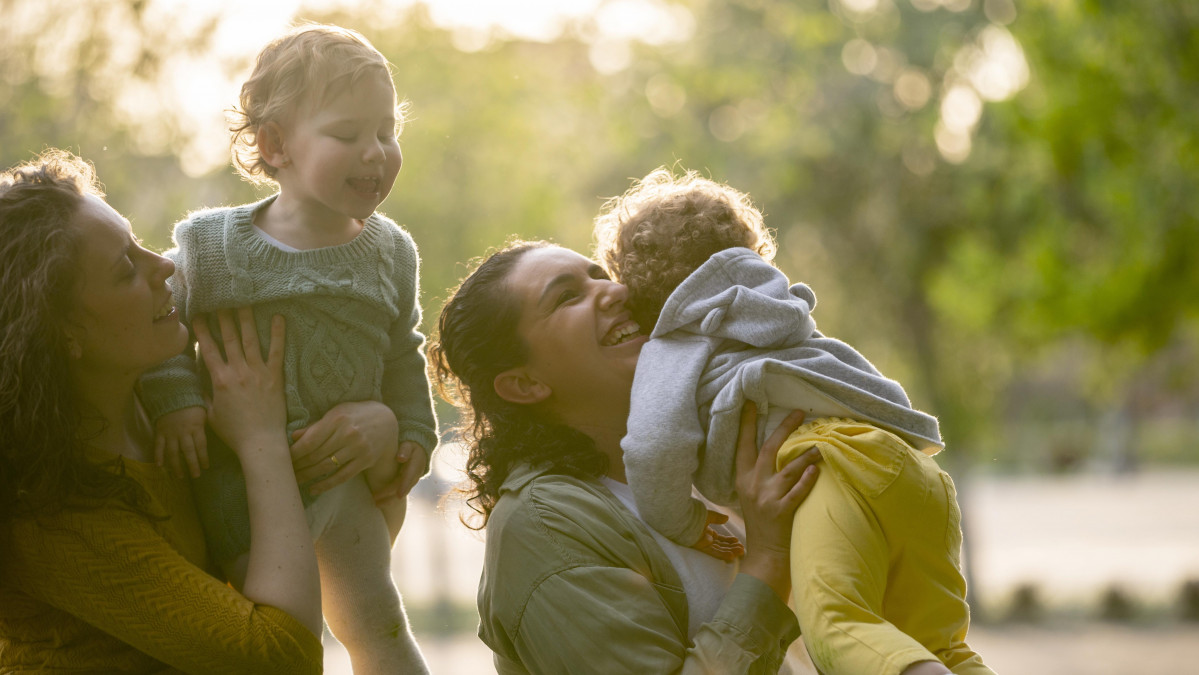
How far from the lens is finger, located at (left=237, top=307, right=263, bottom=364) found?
223 centimetres

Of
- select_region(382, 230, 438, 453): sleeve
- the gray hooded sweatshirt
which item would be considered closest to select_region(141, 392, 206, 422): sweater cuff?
select_region(382, 230, 438, 453): sleeve

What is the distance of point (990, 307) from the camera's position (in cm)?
927

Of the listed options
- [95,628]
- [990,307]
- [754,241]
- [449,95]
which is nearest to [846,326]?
[990,307]

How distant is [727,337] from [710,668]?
597 mm

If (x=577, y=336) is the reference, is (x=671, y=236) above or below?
above

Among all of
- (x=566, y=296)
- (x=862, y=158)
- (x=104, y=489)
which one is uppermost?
(x=862, y=158)

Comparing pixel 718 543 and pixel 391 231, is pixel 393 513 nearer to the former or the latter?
pixel 391 231

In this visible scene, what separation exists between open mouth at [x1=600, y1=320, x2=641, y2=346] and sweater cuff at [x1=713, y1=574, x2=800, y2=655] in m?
0.53

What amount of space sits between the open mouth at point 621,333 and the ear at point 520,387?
161 mm

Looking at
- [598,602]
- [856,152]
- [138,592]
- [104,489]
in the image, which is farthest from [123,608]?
[856,152]

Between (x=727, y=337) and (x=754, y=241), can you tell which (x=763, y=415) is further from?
(x=754, y=241)

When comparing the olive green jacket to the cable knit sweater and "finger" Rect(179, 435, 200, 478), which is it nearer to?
the cable knit sweater

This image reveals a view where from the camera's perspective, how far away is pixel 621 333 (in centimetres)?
233

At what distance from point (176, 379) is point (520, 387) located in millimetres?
673
